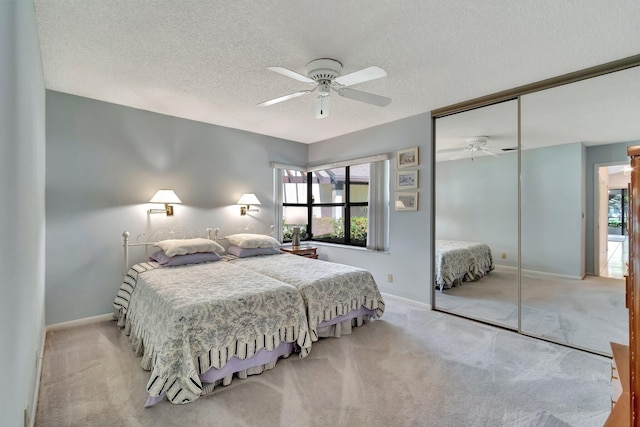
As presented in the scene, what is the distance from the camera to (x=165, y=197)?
12.2 feet

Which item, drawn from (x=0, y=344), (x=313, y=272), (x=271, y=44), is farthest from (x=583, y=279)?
(x=0, y=344)

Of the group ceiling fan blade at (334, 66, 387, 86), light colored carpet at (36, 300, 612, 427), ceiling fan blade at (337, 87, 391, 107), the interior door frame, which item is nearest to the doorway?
the interior door frame

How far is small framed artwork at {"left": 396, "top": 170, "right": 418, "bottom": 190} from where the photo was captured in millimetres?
4008

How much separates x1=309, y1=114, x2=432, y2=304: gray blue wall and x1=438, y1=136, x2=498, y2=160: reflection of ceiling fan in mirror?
1.10ft

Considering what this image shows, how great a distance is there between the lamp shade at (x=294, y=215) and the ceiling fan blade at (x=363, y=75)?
3337 mm

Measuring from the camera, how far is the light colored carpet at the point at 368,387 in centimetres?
184

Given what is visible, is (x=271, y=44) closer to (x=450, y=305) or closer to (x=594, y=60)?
(x=594, y=60)

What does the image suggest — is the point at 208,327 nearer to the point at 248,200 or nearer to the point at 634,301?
the point at 634,301

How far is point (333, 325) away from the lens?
9.97ft

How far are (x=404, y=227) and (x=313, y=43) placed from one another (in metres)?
2.77

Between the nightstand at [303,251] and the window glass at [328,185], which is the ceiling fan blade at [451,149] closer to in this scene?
the window glass at [328,185]

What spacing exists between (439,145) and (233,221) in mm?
3324

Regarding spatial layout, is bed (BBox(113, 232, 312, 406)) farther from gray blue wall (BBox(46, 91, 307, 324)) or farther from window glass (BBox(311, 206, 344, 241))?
window glass (BBox(311, 206, 344, 241))

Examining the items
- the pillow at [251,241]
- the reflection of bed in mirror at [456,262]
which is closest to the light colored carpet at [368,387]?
the reflection of bed in mirror at [456,262]
